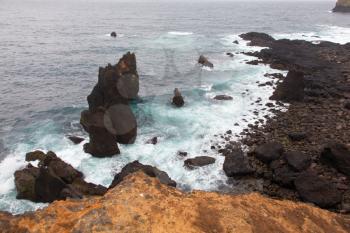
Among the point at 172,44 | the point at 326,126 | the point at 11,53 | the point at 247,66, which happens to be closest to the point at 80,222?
the point at 326,126

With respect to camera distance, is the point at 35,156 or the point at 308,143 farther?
the point at 308,143

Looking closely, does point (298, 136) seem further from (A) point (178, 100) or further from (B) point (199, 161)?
(A) point (178, 100)

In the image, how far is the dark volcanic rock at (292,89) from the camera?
38812 millimetres

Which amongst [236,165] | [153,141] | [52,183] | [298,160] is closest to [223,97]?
[153,141]

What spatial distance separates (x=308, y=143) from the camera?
28750 millimetres

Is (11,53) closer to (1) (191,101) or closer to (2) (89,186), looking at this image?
(1) (191,101)

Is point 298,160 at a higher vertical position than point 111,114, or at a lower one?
lower

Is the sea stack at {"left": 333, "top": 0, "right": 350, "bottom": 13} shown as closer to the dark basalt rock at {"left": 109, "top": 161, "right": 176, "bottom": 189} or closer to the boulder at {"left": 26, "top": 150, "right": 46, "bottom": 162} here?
the dark basalt rock at {"left": 109, "top": 161, "right": 176, "bottom": 189}

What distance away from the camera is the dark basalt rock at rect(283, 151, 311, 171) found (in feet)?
80.5

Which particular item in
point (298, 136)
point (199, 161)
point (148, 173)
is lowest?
point (199, 161)

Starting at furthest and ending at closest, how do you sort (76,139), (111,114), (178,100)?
(178,100) < (111,114) < (76,139)

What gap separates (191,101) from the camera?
4147 cm

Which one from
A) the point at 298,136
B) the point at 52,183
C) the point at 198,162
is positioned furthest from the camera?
the point at 298,136

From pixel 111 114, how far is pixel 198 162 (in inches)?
370
